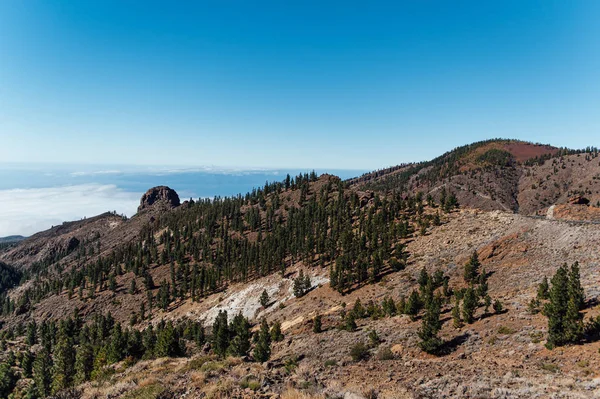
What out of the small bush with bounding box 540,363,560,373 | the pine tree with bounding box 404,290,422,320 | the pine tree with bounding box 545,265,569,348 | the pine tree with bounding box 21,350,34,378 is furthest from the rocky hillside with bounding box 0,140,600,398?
the pine tree with bounding box 21,350,34,378

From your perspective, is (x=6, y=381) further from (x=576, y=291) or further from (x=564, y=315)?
(x=576, y=291)

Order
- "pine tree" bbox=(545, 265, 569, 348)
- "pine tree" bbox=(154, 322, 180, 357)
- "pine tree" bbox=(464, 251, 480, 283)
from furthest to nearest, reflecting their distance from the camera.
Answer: "pine tree" bbox=(464, 251, 480, 283), "pine tree" bbox=(154, 322, 180, 357), "pine tree" bbox=(545, 265, 569, 348)

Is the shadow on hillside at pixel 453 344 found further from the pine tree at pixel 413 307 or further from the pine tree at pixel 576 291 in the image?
the pine tree at pixel 576 291

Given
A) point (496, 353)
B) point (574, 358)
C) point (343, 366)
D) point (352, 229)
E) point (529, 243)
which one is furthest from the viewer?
point (352, 229)

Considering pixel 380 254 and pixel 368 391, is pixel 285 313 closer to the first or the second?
pixel 380 254

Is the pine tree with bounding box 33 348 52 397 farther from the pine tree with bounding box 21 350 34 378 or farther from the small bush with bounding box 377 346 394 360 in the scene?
the small bush with bounding box 377 346 394 360

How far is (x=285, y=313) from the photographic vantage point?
231 ft

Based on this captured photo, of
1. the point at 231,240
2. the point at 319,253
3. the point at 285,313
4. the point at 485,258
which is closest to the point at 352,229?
the point at 319,253

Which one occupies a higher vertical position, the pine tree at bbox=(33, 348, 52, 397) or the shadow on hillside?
the shadow on hillside

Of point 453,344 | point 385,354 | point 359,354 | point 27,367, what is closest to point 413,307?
point 453,344

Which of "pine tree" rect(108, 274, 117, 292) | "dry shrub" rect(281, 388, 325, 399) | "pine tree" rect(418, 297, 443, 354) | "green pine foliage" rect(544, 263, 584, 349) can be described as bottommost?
"pine tree" rect(108, 274, 117, 292)

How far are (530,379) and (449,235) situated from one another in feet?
184

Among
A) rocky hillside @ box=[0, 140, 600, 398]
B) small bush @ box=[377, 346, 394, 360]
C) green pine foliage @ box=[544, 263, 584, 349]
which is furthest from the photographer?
small bush @ box=[377, 346, 394, 360]

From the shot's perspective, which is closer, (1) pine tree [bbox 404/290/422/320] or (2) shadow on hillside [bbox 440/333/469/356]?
(2) shadow on hillside [bbox 440/333/469/356]
